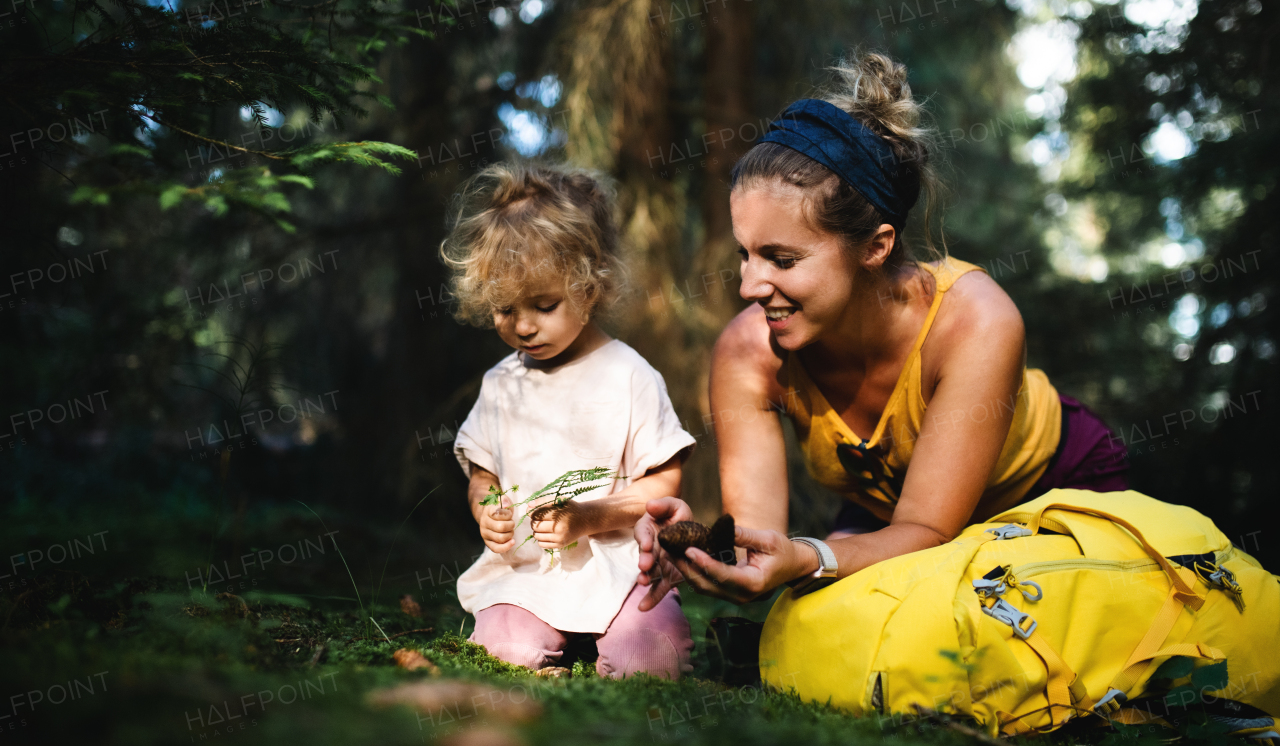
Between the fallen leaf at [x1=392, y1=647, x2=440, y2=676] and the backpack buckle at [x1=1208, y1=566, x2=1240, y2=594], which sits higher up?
the fallen leaf at [x1=392, y1=647, x2=440, y2=676]

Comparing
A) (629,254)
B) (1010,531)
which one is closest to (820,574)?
(1010,531)

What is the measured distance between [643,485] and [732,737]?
48.9 inches

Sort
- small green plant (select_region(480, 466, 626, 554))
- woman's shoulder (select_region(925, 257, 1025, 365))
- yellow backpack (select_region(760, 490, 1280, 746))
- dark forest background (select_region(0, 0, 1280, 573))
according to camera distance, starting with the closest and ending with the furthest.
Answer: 1. yellow backpack (select_region(760, 490, 1280, 746))
2. small green plant (select_region(480, 466, 626, 554))
3. woman's shoulder (select_region(925, 257, 1025, 365))
4. dark forest background (select_region(0, 0, 1280, 573))

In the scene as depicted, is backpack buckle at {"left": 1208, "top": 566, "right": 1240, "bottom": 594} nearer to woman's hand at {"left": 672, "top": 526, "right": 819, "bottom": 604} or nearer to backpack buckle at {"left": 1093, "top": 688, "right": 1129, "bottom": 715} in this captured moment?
backpack buckle at {"left": 1093, "top": 688, "right": 1129, "bottom": 715}

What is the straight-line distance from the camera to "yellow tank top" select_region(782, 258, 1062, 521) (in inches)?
106

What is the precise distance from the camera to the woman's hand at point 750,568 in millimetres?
1970

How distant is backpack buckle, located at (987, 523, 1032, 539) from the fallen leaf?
1.64 metres

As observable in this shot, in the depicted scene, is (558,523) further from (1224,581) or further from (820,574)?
(1224,581)

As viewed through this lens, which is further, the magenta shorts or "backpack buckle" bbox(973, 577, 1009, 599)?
the magenta shorts

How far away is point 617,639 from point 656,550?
48cm

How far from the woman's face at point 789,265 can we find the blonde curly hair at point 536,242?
0.61m

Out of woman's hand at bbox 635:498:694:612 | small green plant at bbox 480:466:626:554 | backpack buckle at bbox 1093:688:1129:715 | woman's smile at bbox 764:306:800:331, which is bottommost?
backpack buckle at bbox 1093:688:1129:715

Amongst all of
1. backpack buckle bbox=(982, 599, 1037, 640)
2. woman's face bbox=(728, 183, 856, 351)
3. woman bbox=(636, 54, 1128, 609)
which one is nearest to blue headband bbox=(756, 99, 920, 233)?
woman bbox=(636, 54, 1128, 609)

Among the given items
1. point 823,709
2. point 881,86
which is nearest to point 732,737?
point 823,709
